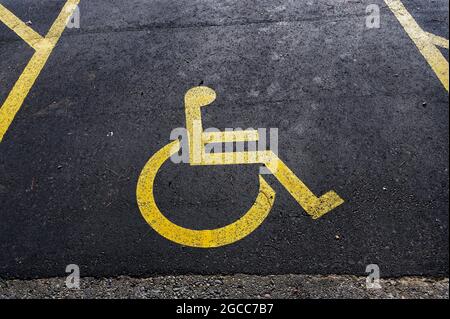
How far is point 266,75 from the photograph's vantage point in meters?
4.52

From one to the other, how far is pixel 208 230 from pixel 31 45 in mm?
3791

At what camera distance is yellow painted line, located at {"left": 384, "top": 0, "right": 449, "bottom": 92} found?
428 cm

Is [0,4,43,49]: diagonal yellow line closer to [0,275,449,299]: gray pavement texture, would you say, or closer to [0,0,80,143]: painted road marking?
[0,0,80,143]: painted road marking

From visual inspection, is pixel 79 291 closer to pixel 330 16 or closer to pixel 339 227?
pixel 339 227

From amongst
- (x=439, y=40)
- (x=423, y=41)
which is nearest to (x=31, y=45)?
(x=423, y=41)

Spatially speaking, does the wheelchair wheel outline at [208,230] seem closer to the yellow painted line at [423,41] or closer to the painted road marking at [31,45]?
the painted road marking at [31,45]

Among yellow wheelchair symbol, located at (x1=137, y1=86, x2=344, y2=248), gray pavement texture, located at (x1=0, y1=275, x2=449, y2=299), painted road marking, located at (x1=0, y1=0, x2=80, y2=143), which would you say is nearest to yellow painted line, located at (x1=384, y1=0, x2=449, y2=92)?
yellow wheelchair symbol, located at (x1=137, y1=86, x2=344, y2=248)

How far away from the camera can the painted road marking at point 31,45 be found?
14.7 ft

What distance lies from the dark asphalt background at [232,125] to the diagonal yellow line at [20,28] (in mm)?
141

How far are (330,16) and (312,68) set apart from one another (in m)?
1.08

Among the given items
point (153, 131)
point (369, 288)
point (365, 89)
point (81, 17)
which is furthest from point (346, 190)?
point (81, 17)

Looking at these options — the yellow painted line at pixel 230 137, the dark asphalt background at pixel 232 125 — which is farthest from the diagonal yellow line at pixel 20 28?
the yellow painted line at pixel 230 137

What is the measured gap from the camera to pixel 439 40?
A: 15.1 feet

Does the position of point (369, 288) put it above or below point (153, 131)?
below
